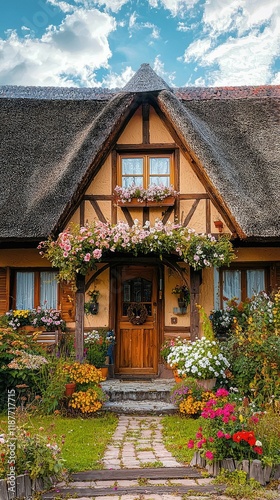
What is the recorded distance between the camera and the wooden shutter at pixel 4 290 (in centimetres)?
1162

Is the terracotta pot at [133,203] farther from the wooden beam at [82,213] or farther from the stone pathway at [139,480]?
the stone pathway at [139,480]

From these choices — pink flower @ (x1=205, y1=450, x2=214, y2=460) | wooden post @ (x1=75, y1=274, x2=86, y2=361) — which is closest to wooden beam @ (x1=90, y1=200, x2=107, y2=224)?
wooden post @ (x1=75, y1=274, x2=86, y2=361)

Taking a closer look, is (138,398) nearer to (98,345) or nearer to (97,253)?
(98,345)

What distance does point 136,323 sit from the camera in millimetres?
11625

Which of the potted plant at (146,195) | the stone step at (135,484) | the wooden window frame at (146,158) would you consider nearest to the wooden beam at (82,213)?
the potted plant at (146,195)

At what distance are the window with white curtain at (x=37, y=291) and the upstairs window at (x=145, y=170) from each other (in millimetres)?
2752

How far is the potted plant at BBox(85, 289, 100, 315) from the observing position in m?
11.4

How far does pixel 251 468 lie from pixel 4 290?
7734 millimetres

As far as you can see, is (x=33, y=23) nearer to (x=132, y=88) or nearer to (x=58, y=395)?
(x=132, y=88)

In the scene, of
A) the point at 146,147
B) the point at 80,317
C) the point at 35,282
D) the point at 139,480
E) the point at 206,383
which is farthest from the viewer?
the point at 35,282

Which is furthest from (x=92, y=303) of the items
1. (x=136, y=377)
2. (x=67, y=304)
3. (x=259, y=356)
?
(x=259, y=356)

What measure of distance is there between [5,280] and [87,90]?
21.9ft

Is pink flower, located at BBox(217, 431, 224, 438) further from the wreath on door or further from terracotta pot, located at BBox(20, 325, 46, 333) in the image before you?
terracotta pot, located at BBox(20, 325, 46, 333)

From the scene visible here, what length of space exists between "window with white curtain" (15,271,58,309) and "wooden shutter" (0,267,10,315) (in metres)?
0.25
